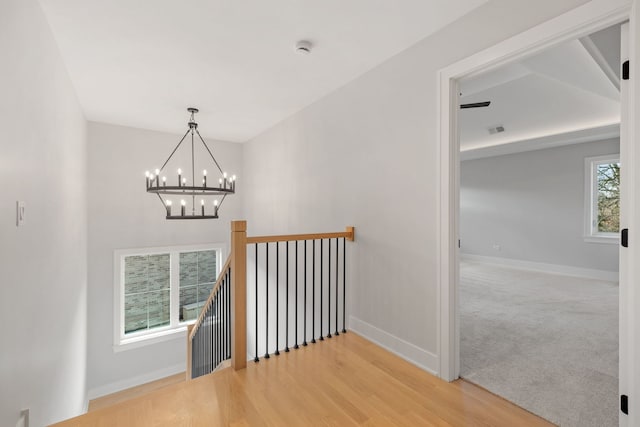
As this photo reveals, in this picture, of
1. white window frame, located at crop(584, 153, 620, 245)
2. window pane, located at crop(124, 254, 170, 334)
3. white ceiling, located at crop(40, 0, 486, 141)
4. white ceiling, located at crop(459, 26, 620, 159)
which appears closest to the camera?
white ceiling, located at crop(40, 0, 486, 141)

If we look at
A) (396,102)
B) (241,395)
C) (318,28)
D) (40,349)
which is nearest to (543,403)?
(241,395)

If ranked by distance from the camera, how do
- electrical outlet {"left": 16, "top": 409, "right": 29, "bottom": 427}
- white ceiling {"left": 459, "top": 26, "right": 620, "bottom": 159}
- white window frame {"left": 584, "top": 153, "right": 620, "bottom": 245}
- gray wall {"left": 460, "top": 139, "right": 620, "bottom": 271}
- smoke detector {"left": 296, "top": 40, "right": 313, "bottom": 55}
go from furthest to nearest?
gray wall {"left": 460, "top": 139, "right": 620, "bottom": 271}, white window frame {"left": 584, "top": 153, "right": 620, "bottom": 245}, white ceiling {"left": 459, "top": 26, "right": 620, "bottom": 159}, smoke detector {"left": 296, "top": 40, "right": 313, "bottom": 55}, electrical outlet {"left": 16, "top": 409, "right": 29, "bottom": 427}

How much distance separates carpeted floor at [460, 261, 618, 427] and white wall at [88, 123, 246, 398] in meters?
4.80

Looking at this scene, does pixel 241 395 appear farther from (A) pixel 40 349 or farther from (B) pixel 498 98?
(B) pixel 498 98

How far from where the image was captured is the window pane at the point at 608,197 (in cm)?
529

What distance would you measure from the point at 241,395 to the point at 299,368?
1.61 feet

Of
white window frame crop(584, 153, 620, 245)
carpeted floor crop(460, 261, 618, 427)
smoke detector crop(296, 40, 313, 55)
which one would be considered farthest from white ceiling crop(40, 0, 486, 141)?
white window frame crop(584, 153, 620, 245)

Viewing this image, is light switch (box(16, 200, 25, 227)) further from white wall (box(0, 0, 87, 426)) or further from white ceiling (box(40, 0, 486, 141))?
white ceiling (box(40, 0, 486, 141))

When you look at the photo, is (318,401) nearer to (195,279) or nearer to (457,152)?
(457,152)

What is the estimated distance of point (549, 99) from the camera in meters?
4.34

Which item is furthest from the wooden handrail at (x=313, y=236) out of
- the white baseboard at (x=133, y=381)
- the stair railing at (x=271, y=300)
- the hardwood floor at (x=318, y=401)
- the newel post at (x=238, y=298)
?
the white baseboard at (x=133, y=381)

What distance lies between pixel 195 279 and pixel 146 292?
82 centimetres

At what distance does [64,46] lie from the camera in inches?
96.6

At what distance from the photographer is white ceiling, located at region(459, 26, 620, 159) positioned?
2656mm
